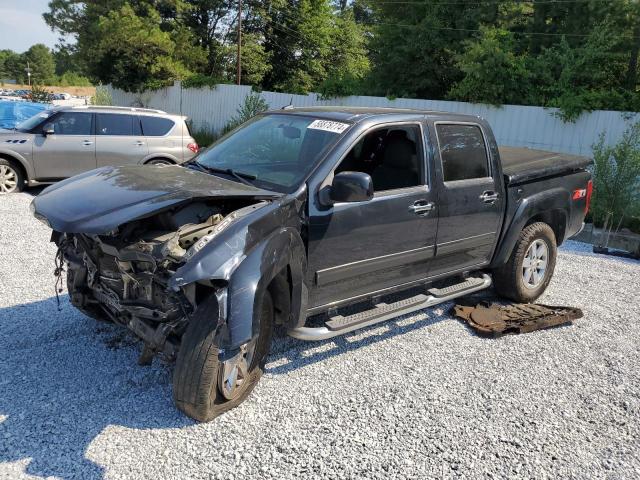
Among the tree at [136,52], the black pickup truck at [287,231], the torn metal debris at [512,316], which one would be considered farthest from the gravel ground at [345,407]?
the tree at [136,52]

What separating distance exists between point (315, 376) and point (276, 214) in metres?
1.33

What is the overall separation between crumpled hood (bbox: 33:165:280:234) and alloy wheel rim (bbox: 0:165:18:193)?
23.8ft

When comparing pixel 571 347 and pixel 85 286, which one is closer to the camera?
pixel 85 286

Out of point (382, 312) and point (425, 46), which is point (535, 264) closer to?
point (382, 312)

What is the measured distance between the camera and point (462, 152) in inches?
191

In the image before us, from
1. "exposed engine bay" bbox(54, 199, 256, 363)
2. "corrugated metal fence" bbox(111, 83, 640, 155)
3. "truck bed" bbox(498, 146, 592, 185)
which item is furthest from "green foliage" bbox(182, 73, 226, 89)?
"exposed engine bay" bbox(54, 199, 256, 363)

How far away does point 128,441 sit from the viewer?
3111 millimetres

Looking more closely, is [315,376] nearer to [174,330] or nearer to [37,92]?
[174,330]

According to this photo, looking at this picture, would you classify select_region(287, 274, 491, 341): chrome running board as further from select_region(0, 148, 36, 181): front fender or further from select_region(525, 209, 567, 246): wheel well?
select_region(0, 148, 36, 181): front fender

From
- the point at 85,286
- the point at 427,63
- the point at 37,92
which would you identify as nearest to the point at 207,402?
the point at 85,286

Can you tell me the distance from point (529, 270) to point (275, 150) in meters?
3.20

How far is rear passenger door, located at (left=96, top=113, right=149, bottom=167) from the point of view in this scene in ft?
34.2

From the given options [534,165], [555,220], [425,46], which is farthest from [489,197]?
[425,46]

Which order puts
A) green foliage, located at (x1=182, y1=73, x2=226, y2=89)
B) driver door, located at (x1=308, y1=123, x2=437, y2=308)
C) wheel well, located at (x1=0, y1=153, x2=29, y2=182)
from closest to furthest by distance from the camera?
1. driver door, located at (x1=308, y1=123, x2=437, y2=308)
2. wheel well, located at (x1=0, y1=153, x2=29, y2=182)
3. green foliage, located at (x1=182, y1=73, x2=226, y2=89)
